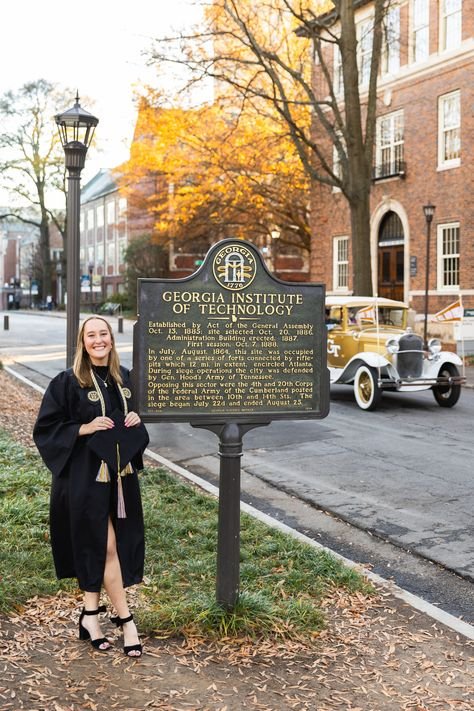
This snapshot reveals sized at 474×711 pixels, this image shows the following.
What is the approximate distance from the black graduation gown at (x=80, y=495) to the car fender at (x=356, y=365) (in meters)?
9.65

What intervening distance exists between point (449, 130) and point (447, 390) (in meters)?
15.1

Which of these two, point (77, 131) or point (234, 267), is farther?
point (77, 131)

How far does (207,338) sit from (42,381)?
13636 mm

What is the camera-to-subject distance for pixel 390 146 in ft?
96.4

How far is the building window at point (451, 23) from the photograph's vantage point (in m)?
25.7

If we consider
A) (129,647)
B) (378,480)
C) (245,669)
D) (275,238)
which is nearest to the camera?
(245,669)

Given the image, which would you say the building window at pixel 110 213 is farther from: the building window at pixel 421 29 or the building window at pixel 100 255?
the building window at pixel 421 29

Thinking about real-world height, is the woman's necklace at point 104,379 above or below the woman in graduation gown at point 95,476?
above

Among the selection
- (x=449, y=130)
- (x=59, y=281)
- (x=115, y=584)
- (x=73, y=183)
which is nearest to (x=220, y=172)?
(x=449, y=130)

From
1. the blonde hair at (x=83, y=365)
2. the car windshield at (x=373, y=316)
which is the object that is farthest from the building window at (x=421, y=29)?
the blonde hair at (x=83, y=365)

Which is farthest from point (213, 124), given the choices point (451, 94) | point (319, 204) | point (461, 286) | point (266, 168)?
point (461, 286)

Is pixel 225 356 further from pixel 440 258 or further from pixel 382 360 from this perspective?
pixel 440 258

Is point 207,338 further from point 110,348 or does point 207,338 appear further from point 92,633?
point 92,633

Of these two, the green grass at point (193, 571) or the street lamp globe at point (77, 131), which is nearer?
the green grass at point (193, 571)
